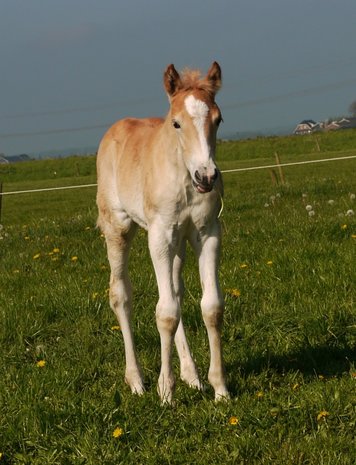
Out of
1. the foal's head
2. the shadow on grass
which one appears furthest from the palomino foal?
the shadow on grass

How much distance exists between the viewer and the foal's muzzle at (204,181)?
156 inches

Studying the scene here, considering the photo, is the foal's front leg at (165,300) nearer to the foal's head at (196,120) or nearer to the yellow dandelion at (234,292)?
the foal's head at (196,120)

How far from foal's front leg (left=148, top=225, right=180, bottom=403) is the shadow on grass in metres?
0.46

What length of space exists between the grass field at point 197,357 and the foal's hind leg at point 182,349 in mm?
93

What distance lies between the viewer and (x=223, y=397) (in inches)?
176

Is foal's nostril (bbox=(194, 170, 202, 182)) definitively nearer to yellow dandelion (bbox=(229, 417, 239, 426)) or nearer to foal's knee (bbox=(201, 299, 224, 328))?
foal's knee (bbox=(201, 299, 224, 328))

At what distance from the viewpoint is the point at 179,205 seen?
4.46 m

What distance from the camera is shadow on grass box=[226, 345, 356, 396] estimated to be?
4.88 m

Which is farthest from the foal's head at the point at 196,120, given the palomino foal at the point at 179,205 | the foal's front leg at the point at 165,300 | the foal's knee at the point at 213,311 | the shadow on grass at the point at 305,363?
the shadow on grass at the point at 305,363

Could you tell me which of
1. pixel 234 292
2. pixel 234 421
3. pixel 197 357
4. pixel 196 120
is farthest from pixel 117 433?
pixel 234 292

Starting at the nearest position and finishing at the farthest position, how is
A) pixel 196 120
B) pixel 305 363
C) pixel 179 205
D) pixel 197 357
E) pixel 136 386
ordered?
pixel 196 120
pixel 179 205
pixel 136 386
pixel 305 363
pixel 197 357

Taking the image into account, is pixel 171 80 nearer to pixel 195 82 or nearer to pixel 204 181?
pixel 195 82

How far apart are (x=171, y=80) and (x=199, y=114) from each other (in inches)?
18.5

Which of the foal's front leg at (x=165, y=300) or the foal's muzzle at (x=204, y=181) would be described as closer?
the foal's muzzle at (x=204, y=181)
